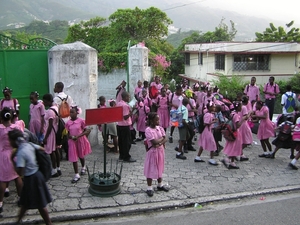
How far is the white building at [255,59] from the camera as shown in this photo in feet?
78.9

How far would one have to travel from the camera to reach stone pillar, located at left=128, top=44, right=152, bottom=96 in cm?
1241

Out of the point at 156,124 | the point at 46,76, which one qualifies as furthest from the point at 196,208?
the point at 46,76

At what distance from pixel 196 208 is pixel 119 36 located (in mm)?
17403

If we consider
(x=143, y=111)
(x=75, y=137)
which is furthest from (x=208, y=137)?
(x=75, y=137)

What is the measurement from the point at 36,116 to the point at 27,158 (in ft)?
9.63

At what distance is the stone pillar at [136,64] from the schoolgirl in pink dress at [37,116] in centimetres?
562

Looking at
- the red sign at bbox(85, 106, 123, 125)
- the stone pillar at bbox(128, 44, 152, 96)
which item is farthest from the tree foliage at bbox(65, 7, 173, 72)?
the red sign at bbox(85, 106, 123, 125)

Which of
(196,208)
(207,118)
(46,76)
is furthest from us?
(46,76)

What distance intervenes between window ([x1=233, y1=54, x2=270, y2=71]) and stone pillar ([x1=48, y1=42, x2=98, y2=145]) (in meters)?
17.4

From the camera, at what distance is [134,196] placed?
6.13 metres

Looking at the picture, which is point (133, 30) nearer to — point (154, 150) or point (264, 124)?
point (264, 124)

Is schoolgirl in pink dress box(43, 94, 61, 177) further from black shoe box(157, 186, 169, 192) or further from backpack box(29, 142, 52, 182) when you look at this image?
black shoe box(157, 186, 169, 192)

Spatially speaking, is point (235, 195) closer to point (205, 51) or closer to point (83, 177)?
point (83, 177)

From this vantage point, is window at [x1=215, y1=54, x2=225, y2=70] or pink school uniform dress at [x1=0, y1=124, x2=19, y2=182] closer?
pink school uniform dress at [x1=0, y1=124, x2=19, y2=182]
